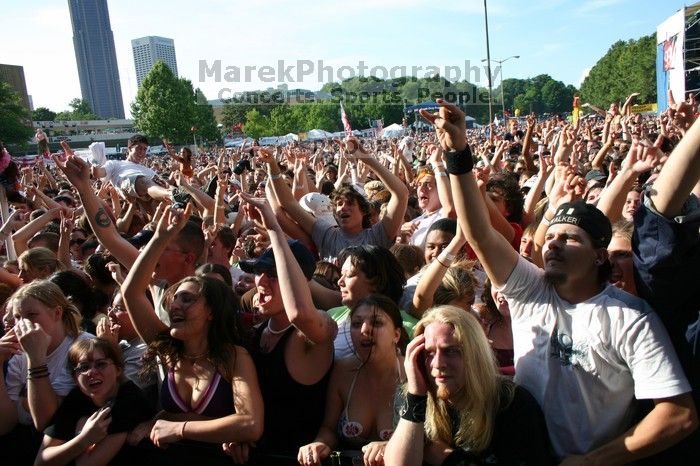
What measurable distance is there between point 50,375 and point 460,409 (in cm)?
215

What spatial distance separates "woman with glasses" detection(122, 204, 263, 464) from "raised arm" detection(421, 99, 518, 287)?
1.22m

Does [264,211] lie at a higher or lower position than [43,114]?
lower

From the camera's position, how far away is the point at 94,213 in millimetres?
3619

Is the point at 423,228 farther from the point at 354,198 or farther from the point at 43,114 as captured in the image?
the point at 43,114

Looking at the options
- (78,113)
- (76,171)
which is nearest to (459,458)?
(76,171)

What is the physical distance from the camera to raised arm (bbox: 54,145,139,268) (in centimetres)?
357

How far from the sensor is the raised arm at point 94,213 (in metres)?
3.57

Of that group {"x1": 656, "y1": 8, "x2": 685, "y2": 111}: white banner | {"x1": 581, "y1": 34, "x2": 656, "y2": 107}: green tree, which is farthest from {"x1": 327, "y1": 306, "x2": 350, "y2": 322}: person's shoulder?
{"x1": 581, "y1": 34, "x2": 656, "y2": 107}: green tree

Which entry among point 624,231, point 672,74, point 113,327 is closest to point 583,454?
point 624,231

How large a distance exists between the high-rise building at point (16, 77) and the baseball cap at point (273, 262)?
10057 centimetres

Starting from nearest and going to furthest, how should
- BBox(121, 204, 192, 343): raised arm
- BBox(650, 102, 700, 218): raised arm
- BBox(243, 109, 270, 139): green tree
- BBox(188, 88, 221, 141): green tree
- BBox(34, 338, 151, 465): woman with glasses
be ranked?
1. BBox(650, 102, 700, 218): raised arm
2. BBox(34, 338, 151, 465): woman with glasses
3. BBox(121, 204, 192, 343): raised arm
4. BBox(188, 88, 221, 141): green tree
5. BBox(243, 109, 270, 139): green tree

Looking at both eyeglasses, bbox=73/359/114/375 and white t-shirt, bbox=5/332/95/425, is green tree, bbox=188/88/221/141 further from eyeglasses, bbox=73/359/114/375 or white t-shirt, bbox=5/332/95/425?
eyeglasses, bbox=73/359/114/375

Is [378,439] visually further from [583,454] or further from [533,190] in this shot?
[533,190]

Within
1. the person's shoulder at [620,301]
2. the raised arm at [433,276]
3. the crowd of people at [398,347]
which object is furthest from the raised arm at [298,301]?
the person's shoulder at [620,301]
